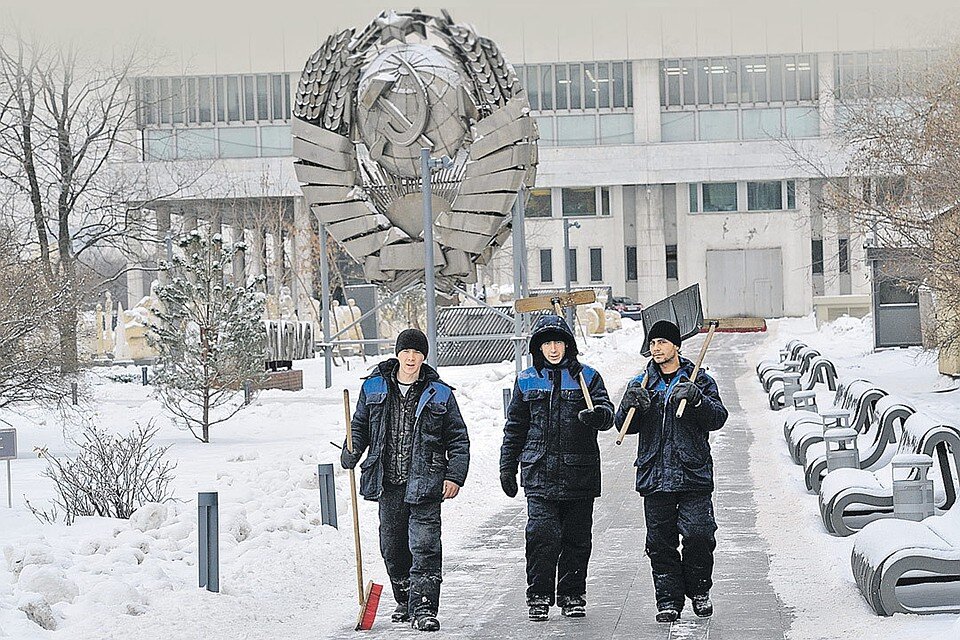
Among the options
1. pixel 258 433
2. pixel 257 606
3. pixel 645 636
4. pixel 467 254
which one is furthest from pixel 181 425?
pixel 645 636

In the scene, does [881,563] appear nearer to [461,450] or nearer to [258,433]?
[461,450]

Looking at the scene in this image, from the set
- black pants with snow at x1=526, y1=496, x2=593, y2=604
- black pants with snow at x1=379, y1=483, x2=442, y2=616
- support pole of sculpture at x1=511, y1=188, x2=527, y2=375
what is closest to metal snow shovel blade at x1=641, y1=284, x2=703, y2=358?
black pants with snow at x1=526, y1=496, x2=593, y2=604

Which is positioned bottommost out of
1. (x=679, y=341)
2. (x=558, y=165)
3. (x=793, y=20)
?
(x=679, y=341)

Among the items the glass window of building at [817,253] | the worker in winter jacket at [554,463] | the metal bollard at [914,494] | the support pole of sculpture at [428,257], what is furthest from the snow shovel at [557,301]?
the glass window of building at [817,253]

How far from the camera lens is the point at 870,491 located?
10.3 meters

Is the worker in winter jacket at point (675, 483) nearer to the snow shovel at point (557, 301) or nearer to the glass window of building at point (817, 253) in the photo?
the snow shovel at point (557, 301)

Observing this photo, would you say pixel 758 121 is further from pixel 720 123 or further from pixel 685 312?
pixel 685 312

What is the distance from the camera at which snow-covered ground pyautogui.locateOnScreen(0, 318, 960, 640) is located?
315 inches

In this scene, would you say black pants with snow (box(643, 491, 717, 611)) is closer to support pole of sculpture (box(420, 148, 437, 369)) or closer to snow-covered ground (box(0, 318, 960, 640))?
snow-covered ground (box(0, 318, 960, 640))

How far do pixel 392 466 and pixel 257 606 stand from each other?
131 cm

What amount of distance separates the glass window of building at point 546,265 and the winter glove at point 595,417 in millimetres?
66607

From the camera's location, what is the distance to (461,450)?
8.27 m

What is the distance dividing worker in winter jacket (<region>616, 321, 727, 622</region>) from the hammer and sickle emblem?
42.1 feet

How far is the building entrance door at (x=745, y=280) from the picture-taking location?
74.0m
